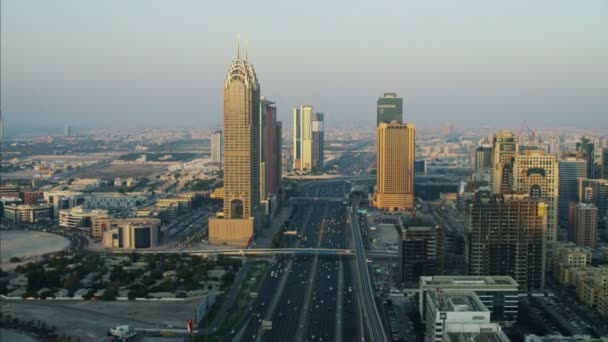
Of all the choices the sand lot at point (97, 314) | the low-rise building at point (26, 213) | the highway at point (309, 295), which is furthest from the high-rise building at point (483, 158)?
the sand lot at point (97, 314)

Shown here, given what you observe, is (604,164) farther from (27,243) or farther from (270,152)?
(27,243)

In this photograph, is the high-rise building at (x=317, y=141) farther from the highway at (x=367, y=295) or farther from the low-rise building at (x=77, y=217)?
the highway at (x=367, y=295)

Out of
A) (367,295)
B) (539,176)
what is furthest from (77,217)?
(539,176)

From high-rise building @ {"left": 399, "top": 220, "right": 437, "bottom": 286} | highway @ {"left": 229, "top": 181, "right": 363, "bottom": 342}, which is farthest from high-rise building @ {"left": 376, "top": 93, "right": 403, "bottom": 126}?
high-rise building @ {"left": 399, "top": 220, "right": 437, "bottom": 286}

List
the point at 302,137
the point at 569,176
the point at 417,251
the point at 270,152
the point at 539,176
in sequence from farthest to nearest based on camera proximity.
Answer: the point at 302,137 → the point at 270,152 → the point at 569,176 → the point at 539,176 → the point at 417,251

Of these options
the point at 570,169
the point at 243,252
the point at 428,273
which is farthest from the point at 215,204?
the point at 428,273

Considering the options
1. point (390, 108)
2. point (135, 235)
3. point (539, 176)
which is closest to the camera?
point (539, 176)
